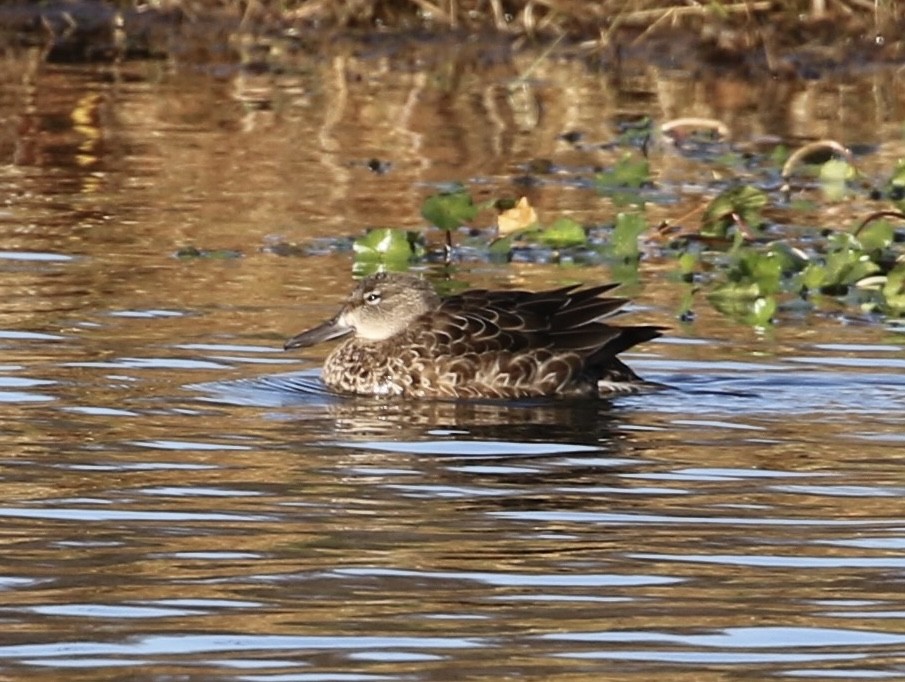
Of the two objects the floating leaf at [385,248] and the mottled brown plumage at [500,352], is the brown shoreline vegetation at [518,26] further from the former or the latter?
the mottled brown plumage at [500,352]

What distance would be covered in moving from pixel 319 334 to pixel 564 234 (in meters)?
2.69

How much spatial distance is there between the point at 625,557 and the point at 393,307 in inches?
149

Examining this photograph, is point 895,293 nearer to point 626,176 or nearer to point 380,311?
point 380,311

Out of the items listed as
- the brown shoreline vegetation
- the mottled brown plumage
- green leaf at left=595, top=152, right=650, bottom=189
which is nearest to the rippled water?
the mottled brown plumage

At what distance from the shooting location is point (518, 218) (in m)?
13.1

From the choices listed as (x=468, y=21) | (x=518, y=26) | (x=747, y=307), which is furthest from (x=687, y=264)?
(x=468, y=21)

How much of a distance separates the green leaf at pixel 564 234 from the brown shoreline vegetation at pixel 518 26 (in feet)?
24.9

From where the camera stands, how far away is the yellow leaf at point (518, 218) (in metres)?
Result: 13.1

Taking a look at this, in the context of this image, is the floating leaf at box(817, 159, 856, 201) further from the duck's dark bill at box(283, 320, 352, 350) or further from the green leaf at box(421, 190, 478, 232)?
the duck's dark bill at box(283, 320, 352, 350)

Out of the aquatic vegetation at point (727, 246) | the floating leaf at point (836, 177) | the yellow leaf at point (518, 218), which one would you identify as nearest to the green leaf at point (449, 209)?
the aquatic vegetation at point (727, 246)

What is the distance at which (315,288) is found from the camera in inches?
478

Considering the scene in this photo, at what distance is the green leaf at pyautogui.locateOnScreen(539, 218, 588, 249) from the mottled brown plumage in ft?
8.52

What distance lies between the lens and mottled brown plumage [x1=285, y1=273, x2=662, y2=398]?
1001 cm

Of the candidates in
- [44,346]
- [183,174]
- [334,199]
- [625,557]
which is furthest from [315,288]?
[625,557]
